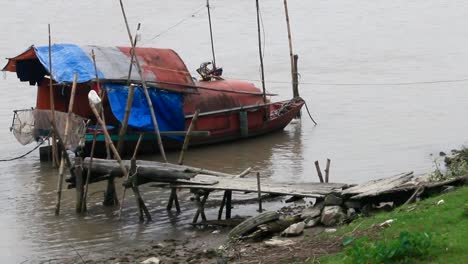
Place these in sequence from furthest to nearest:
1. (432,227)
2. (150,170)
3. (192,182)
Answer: (150,170) < (192,182) < (432,227)

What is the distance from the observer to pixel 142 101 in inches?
729

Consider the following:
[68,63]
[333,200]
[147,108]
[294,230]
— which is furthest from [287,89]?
[294,230]

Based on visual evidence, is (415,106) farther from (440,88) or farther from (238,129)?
(238,129)

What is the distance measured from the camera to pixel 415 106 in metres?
24.4

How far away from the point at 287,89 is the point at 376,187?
16614mm

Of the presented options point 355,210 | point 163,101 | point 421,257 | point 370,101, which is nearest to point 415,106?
point 370,101

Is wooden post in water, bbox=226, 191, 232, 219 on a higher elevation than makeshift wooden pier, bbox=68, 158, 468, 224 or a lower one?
lower

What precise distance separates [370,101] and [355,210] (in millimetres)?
14987

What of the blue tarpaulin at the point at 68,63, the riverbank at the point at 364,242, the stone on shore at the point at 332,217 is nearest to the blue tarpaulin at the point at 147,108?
the blue tarpaulin at the point at 68,63

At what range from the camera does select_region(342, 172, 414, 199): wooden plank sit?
10.6 m

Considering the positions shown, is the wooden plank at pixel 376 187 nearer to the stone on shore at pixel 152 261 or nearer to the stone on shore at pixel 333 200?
the stone on shore at pixel 333 200

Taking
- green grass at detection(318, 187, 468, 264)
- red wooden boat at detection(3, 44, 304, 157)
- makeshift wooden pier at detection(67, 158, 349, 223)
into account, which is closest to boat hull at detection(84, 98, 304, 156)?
red wooden boat at detection(3, 44, 304, 157)

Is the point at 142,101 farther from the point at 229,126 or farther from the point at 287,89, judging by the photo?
the point at 287,89

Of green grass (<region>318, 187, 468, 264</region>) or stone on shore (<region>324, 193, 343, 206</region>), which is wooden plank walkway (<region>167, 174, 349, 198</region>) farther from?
green grass (<region>318, 187, 468, 264</region>)
